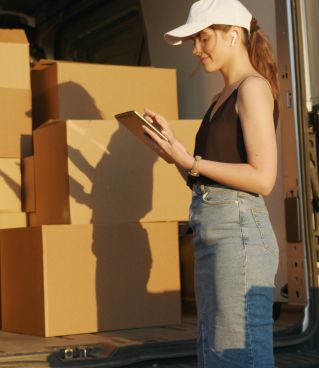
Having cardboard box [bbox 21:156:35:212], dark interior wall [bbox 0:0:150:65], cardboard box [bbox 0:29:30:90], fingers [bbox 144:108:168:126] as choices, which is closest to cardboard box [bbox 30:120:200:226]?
cardboard box [bbox 21:156:35:212]

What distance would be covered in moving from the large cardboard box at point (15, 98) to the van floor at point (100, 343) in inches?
30.5

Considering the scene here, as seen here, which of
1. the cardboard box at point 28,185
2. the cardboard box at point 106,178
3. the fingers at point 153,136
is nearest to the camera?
the fingers at point 153,136

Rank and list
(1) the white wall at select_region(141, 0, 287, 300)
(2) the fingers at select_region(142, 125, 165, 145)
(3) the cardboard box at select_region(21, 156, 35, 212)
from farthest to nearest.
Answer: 1. (3) the cardboard box at select_region(21, 156, 35, 212)
2. (1) the white wall at select_region(141, 0, 287, 300)
3. (2) the fingers at select_region(142, 125, 165, 145)

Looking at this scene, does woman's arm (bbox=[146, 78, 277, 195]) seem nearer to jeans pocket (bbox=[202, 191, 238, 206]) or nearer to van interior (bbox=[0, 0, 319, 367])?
→ jeans pocket (bbox=[202, 191, 238, 206])

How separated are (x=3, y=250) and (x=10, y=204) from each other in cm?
20

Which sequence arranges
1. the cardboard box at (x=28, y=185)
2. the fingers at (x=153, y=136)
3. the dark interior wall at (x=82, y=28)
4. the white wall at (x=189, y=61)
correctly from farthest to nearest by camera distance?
the dark interior wall at (x=82, y=28) < the cardboard box at (x=28, y=185) < the white wall at (x=189, y=61) < the fingers at (x=153, y=136)

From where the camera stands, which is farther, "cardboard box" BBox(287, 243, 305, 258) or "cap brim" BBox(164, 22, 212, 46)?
"cardboard box" BBox(287, 243, 305, 258)

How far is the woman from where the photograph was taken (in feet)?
6.77

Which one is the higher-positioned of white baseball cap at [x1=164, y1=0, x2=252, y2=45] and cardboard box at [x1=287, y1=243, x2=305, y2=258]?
white baseball cap at [x1=164, y1=0, x2=252, y2=45]

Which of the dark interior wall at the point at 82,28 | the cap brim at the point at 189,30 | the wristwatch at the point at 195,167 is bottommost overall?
the wristwatch at the point at 195,167

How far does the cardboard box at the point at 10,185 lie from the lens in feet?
12.6

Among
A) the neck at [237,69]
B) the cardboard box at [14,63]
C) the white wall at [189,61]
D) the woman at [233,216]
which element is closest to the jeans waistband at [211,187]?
the woman at [233,216]

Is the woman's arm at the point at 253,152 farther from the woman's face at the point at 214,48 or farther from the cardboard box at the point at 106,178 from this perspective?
the cardboard box at the point at 106,178

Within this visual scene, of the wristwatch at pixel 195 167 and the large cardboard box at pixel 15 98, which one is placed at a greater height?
the large cardboard box at pixel 15 98
